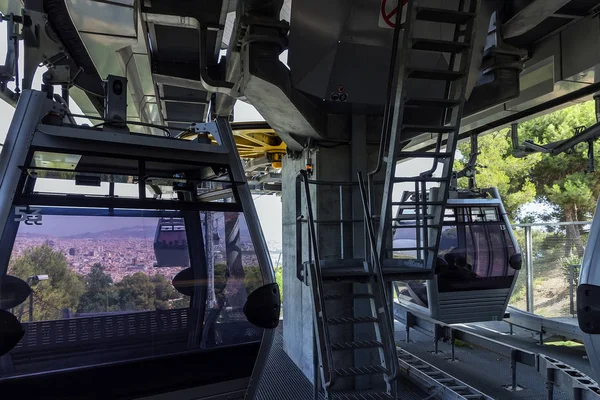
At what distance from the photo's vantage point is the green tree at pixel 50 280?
175 cm

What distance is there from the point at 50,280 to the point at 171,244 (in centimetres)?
57

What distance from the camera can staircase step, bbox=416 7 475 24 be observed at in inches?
121

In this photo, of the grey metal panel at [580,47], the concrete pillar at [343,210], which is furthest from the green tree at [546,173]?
the concrete pillar at [343,210]

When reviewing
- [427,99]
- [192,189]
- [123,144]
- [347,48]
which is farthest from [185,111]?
[123,144]

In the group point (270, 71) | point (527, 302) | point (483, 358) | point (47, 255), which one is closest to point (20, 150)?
point (47, 255)

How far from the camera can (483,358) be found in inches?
227

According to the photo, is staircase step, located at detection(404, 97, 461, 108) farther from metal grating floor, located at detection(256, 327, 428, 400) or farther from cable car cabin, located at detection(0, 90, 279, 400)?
metal grating floor, located at detection(256, 327, 428, 400)

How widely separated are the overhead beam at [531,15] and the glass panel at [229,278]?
282cm

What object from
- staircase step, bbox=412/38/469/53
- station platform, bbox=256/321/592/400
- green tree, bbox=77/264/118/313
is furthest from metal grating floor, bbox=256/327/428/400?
staircase step, bbox=412/38/469/53

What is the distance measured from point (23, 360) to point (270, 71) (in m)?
2.58

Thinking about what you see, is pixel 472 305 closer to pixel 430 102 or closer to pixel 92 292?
pixel 430 102

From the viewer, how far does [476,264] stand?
6195 mm

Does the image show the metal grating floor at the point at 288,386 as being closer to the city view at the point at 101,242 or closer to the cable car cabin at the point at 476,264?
the cable car cabin at the point at 476,264

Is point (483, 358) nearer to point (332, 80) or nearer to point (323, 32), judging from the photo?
point (332, 80)
